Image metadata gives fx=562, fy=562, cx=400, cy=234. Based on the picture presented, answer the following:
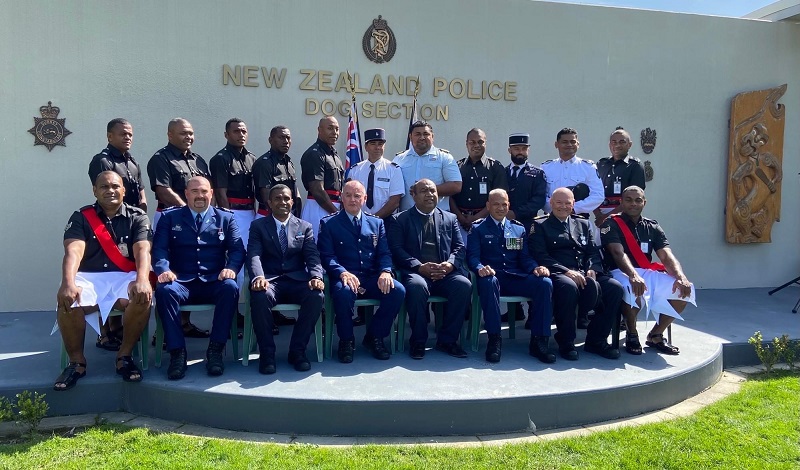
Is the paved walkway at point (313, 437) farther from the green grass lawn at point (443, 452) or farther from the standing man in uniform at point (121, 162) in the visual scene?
the standing man in uniform at point (121, 162)

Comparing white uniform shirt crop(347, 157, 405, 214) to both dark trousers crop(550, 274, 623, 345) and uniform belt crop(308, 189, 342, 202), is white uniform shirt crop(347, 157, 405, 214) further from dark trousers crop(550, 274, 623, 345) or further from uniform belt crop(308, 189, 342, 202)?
dark trousers crop(550, 274, 623, 345)

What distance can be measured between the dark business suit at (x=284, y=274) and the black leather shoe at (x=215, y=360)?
26cm

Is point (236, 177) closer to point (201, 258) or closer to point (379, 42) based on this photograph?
point (201, 258)

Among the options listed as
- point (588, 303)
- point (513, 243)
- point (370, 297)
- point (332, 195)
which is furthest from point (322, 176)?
point (588, 303)

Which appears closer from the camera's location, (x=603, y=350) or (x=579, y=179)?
(x=603, y=350)

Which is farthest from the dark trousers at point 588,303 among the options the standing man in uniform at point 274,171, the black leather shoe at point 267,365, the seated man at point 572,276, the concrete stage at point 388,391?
the standing man in uniform at point 274,171

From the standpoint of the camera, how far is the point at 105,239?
3947 mm

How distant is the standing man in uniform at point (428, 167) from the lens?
522cm

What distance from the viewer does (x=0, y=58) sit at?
5.48 m

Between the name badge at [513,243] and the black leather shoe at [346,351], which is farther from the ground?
the name badge at [513,243]

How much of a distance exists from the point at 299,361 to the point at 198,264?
1049 millimetres

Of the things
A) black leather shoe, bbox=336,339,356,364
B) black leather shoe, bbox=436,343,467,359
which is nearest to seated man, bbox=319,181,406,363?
black leather shoe, bbox=336,339,356,364

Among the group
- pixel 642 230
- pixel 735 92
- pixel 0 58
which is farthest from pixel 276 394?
pixel 735 92

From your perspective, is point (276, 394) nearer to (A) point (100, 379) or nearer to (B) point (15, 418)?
(A) point (100, 379)
